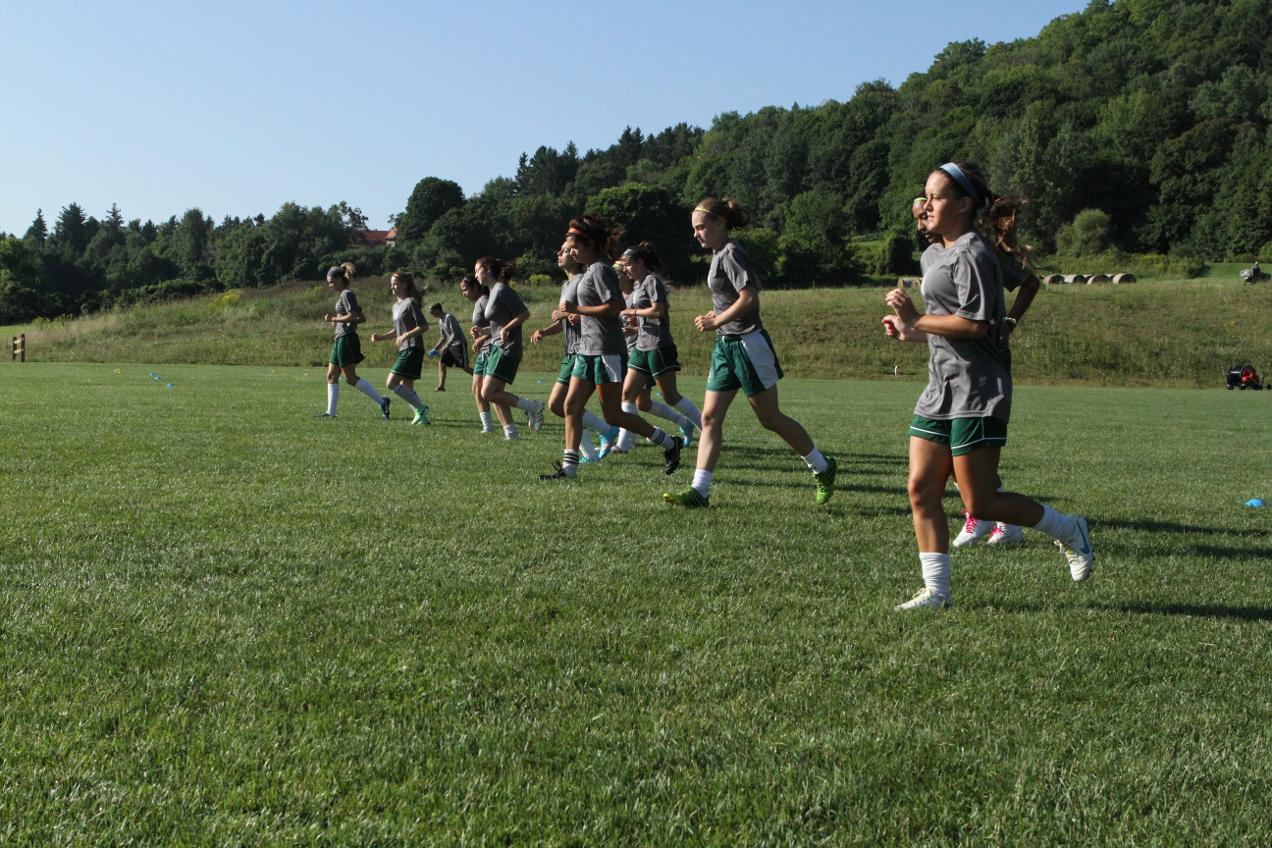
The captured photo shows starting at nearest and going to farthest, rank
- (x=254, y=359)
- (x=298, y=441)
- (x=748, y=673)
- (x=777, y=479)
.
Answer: (x=748, y=673), (x=777, y=479), (x=298, y=441), (x=254, y=359)

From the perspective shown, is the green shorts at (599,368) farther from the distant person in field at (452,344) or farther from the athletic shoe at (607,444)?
the distant person in field at (452,344)

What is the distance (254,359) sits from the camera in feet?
144

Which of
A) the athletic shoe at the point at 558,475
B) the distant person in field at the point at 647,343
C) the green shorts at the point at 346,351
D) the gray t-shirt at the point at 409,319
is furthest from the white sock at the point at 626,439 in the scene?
the green shorts at the point at 346,351

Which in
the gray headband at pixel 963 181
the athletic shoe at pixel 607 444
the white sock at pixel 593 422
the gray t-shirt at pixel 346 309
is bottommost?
the athletic shoe at pixel 607 444

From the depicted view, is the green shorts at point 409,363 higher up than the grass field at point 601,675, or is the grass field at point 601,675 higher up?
the green shorts at point 409,363

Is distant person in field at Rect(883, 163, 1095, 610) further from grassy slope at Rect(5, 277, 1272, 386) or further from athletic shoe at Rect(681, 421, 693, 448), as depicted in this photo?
grassy slope at Rect(5, 277, 1272, 386)

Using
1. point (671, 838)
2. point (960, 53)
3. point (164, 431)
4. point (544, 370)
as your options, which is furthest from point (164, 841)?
point (960, 53)

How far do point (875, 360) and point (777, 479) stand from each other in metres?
33.7

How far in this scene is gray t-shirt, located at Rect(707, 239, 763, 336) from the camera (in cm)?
751

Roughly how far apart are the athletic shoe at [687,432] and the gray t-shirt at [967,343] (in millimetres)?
7378

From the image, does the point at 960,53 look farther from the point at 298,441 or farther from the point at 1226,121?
the point at 298,441

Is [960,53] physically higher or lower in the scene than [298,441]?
higher

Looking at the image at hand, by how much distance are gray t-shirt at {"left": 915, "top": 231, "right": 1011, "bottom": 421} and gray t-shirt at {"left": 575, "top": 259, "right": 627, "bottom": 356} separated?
435 cm

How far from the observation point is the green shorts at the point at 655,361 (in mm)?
11594
